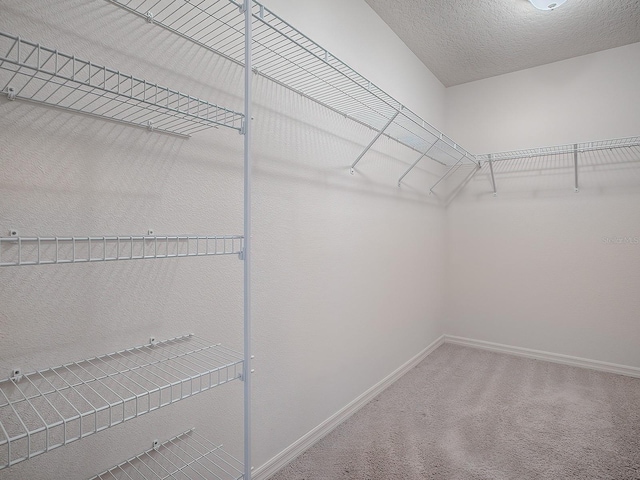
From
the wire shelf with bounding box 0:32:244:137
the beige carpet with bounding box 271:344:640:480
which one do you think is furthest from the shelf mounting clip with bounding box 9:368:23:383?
the beige carpet with bounding box 271:344:640:480

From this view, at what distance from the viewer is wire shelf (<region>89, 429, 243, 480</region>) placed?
1.02 meters

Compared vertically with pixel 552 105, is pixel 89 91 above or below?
below

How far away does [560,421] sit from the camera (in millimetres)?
1911

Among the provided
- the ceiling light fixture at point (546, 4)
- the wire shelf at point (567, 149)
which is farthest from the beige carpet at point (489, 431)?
the ceiling light fixture at point (546, 4)

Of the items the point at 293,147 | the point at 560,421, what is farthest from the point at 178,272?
the point at 560,421

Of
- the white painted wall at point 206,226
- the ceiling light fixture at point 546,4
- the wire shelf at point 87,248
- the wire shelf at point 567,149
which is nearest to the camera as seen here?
the wire shelf at point 87,248

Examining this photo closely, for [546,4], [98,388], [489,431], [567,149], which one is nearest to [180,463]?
[98,388]

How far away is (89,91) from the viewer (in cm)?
Answer: 89

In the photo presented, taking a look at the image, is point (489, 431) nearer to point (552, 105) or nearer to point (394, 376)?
point (394, 376)

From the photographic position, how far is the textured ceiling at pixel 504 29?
2.08 meters

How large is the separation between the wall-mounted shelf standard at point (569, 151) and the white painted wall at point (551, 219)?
Answer: 5 centimetres

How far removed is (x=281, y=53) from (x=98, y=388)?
1403 millimetres

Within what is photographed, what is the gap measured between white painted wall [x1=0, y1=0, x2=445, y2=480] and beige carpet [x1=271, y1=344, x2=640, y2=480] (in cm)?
18

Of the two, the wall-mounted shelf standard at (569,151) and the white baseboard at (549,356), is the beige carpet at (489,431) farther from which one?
the wall-mounted shelf standard at (569,151)
